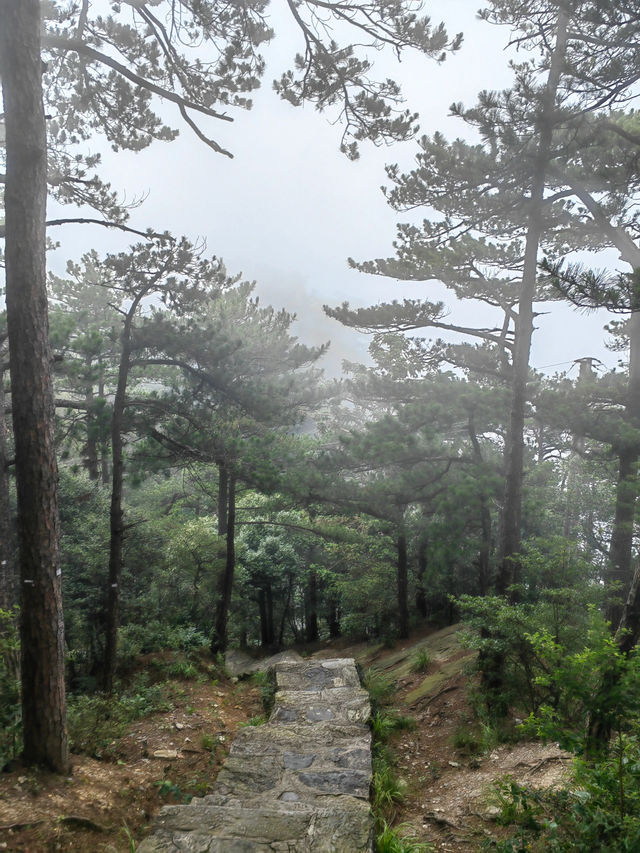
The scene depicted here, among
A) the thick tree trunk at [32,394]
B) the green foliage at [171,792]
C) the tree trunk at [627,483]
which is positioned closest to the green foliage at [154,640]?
the green foliage at [171,792]

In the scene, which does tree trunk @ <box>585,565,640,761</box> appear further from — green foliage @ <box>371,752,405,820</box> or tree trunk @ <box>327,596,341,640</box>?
tree trunk @ <box>327,596,341,640</box>

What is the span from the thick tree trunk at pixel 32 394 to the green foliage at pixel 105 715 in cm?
105

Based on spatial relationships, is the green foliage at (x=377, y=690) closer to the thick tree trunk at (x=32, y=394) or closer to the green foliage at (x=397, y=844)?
the green foliage at (x=397, y=844)

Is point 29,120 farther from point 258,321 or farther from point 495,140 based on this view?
point 258,321

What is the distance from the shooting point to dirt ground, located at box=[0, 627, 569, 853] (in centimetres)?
379

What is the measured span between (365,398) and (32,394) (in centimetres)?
1071

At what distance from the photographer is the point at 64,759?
14.8 ft

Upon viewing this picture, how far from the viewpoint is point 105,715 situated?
21.6 ft

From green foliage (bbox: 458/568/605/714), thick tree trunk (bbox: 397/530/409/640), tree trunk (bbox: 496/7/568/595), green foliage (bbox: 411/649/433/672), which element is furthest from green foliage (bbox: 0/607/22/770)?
thick tree trunk (bbox: 397/530/409/640)

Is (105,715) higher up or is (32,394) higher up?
(32,394)

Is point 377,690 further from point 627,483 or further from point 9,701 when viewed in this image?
point 627,483

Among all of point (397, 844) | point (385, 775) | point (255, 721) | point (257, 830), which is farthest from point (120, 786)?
point (255, 721)

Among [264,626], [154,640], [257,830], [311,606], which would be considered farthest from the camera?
[264,626]

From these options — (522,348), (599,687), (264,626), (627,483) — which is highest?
(522,348)
